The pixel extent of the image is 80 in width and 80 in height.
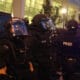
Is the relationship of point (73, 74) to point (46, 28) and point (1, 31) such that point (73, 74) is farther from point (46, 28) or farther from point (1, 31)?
point (1, 31)

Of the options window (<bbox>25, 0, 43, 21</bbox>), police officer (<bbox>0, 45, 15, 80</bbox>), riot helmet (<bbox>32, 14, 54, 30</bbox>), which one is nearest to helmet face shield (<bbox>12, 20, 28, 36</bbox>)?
police officer (<bbox>0, 45, 15, 80</bbox>)

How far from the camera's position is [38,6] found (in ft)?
62.3

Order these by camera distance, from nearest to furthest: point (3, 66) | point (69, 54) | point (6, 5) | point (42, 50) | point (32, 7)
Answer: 1. point (3, 66)
2. point (42, 50)
3. point (69, 54)
4. point (6, 5)
5. point (32, 7)

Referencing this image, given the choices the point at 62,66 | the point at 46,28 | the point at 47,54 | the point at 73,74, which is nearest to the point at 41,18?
the point at 46,28

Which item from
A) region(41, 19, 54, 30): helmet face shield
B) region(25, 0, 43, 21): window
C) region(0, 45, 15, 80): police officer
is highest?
region(41, 19, 54, 30): helmet face shield

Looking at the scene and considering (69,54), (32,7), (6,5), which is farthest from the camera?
(32,7)

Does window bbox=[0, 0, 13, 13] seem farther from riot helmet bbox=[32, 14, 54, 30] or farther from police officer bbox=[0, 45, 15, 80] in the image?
police officer bbox=[0, 45, 15, 80]

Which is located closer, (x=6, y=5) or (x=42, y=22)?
(x=42, y=22)

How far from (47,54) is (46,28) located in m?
0.38

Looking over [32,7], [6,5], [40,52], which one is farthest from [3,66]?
[32,7]

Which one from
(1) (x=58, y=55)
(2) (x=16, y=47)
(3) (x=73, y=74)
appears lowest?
(3) (x=73, y=74)

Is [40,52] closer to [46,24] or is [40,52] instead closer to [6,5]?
[46,24]

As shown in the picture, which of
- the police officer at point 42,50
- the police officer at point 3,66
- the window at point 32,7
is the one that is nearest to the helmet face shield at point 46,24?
the police officer at point 42,50

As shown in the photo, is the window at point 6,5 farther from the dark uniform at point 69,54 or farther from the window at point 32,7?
the dark uniform at point 69,54
